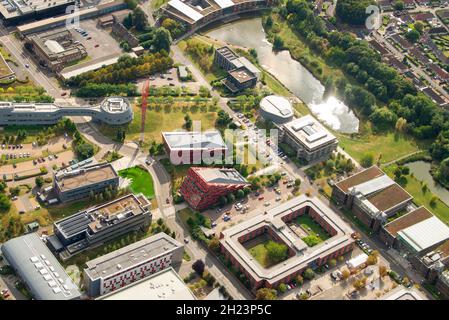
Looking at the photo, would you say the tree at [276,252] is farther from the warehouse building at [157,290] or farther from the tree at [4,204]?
the tree at [4,204]

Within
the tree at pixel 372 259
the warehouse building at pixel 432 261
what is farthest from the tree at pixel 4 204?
the warehouse building at pixel 432 261

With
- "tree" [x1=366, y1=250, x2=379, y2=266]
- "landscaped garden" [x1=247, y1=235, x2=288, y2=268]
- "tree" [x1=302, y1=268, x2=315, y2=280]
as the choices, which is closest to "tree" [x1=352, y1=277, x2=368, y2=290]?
"tree" [x1=366, y1=250, x2=379, y2=266]

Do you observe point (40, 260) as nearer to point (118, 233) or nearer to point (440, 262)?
point (118, 233)

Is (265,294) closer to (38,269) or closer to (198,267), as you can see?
(198,267)

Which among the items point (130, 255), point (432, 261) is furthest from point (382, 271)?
point (130, 255)

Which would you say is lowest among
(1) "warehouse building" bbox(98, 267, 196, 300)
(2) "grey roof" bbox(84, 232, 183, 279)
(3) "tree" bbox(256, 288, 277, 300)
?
(3) "tree" bbox(256, 288, 277, 300)

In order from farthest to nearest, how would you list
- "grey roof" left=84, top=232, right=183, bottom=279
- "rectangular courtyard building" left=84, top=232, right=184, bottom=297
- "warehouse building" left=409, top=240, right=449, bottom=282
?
"warehouse building" left=409, top=240, right=449, bottom=282, "grey roof" left=84, top=232, right=183, bottom=279, "rectangular courtyard building" left=84, top=232, right=184, bottom=297

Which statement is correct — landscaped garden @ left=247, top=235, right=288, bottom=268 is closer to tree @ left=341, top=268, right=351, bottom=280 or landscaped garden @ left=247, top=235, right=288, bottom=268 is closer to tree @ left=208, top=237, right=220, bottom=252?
tree @ left=208, top=237, right=220, bottom=252
